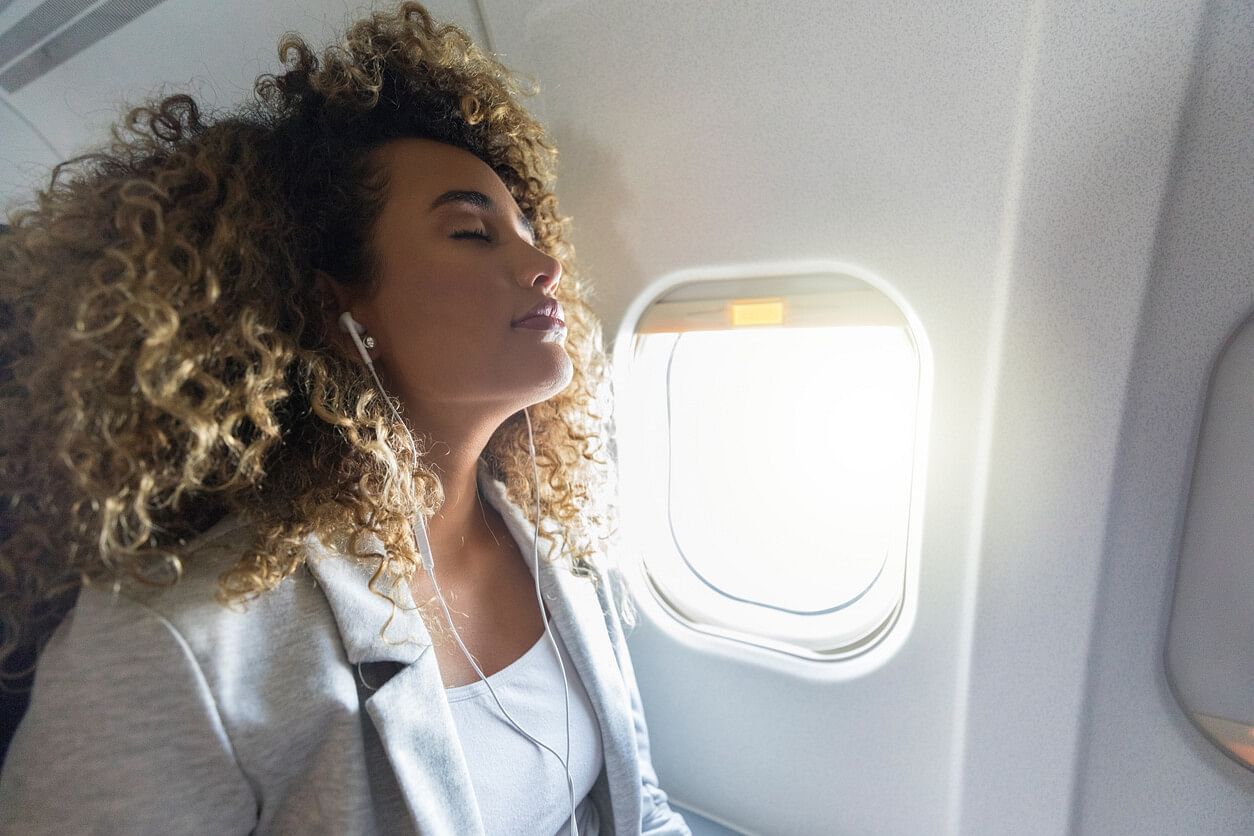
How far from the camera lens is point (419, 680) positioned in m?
0.94

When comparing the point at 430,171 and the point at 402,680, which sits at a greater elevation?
the point at 430,171

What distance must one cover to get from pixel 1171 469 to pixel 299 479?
1380 millimetres

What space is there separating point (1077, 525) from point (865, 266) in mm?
578

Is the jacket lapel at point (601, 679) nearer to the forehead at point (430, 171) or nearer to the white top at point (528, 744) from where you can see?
the white top at point (528, 744)

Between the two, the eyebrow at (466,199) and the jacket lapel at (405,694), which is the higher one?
the eyebrow at (466,199)

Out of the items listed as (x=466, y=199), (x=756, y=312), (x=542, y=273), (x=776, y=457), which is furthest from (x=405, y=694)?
(x=776, y=457)

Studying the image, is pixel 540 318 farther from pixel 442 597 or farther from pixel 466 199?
pixel 442 597

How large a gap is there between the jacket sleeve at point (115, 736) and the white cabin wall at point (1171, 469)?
1385mm

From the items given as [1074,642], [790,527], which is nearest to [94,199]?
[790,527]

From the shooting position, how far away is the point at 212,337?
2.88 feet

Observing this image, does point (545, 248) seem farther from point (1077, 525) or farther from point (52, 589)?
point (1077, 525)

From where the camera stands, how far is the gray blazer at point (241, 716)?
0.74m

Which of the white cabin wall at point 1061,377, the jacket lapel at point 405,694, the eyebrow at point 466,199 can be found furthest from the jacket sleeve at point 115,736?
the white cabin wall at point 1061,377

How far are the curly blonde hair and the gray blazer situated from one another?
5cm
